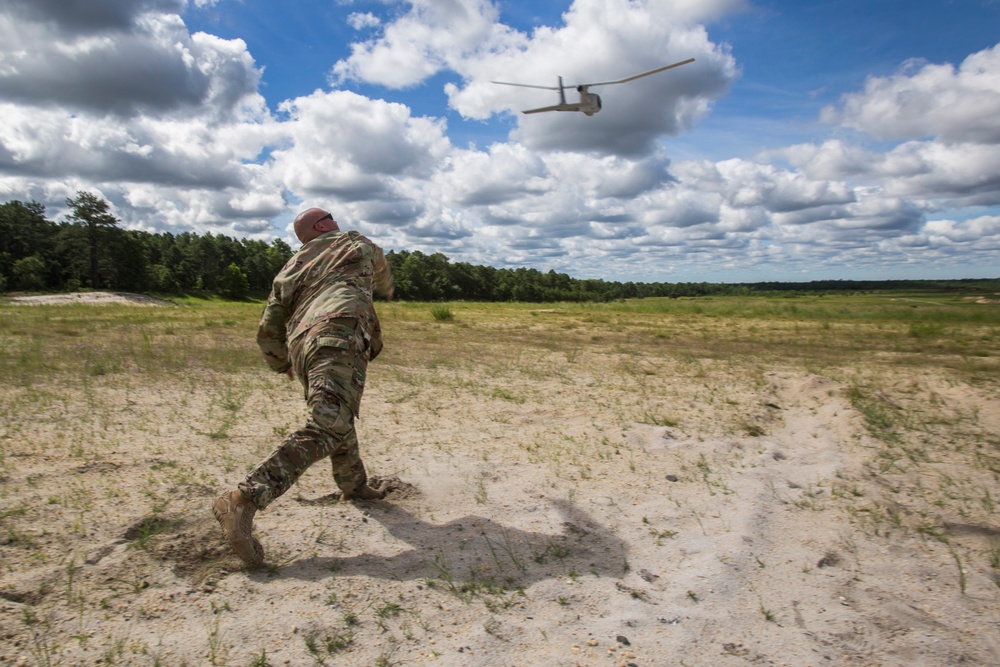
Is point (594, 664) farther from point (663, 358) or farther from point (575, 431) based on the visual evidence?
point (663, 358)

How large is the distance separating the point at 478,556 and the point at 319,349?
1.76 metres

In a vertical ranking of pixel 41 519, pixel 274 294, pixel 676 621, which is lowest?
pixel 676 621

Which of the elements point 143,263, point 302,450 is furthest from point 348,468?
point 143,263

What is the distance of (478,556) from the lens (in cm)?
394

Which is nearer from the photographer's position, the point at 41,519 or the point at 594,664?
the point at 594,664

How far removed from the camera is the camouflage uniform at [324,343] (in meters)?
3.67

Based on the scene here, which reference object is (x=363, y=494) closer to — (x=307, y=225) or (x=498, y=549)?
(x=498, y=549)

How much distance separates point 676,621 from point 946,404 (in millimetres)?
7463

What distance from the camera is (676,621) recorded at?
3.28m

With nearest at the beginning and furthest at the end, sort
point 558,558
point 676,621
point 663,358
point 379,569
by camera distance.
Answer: point 676,621 → point 379,569 → point 558,558 → point 663,358

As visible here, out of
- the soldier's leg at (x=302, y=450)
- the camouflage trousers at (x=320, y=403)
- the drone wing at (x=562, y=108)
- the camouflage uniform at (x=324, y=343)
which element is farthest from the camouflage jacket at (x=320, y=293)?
the drone wing at (x=562, y=108)

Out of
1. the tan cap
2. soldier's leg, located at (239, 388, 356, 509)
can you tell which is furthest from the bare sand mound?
soldier's leg, located at (239, 388, 356, 509)

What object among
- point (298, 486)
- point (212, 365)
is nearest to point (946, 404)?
point (298, 486)

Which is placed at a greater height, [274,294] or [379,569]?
[274,294]
